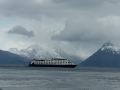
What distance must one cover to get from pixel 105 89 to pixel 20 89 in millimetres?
22658

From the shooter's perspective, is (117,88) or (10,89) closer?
(10,89)

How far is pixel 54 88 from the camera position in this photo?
276 ft

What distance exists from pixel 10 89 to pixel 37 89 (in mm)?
6837

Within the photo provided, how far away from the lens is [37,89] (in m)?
80.5

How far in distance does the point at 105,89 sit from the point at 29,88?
20.3 meters

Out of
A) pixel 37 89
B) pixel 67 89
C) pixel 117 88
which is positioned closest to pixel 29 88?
pixel 37 89

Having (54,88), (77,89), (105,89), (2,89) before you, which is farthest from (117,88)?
(2,89)

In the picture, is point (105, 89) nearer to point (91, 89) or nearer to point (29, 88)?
point (91, 89)

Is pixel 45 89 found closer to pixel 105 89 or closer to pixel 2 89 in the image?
pixel 2 89

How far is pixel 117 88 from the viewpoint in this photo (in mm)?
87812

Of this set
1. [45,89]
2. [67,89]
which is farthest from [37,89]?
[67,89]

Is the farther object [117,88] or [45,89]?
[117,88]

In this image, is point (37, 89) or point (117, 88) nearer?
point (37, 89)

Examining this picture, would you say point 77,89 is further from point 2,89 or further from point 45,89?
point 2,89
